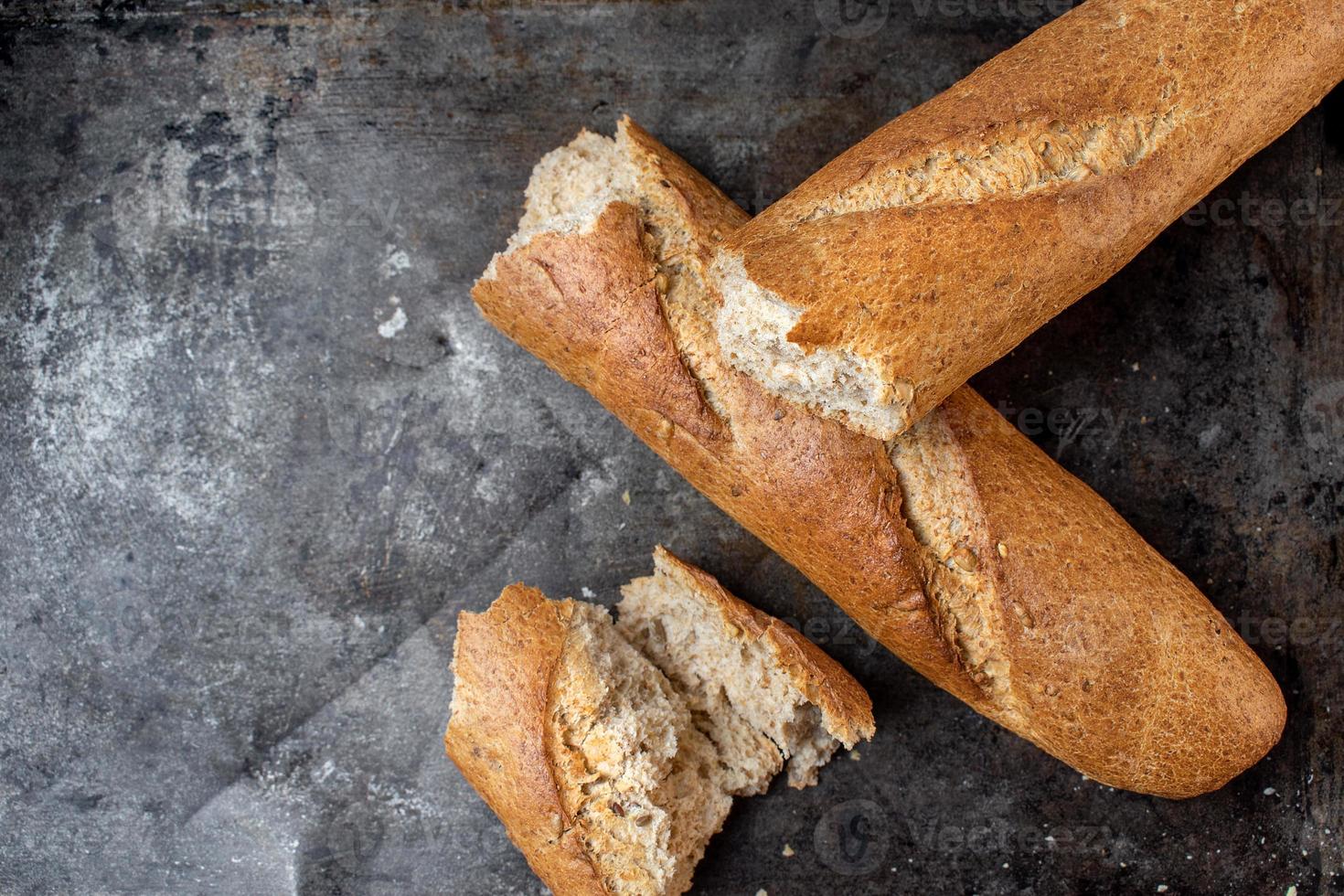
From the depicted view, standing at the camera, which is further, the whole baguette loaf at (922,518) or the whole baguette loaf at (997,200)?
the whole baguette loaf at (922,518)

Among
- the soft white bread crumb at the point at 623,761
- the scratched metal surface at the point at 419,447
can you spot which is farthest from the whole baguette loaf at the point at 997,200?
the soft white bread crumb at the point at 623,761

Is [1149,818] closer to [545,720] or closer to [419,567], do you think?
[545,720]

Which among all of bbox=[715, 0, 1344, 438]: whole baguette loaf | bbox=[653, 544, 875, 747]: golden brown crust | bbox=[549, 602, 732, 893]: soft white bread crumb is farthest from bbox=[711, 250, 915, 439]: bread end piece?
bbox=[549, 602, 732, 893]: soft white bread crumb

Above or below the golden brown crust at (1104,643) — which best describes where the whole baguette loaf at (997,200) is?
above

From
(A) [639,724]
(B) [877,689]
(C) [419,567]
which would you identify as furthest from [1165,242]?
(C) [419,567]

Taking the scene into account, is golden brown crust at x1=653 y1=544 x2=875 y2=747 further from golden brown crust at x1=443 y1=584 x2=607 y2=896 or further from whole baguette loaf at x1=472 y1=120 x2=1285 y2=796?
golden brown crust at x1=443 y1=584 x2=607 y2=896

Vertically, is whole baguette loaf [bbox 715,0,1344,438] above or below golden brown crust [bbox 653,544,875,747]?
above

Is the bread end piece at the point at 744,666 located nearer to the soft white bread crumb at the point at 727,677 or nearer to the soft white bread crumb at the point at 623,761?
the soft white bread crumb at the point at 727,677
